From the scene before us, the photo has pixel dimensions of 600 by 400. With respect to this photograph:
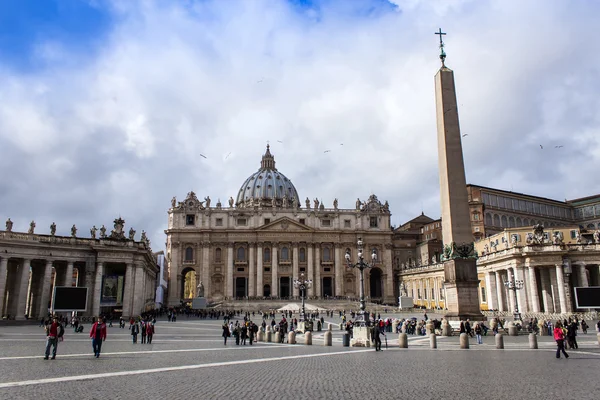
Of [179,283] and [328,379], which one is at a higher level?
[179,283]

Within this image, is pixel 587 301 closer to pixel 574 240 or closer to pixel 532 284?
pixel 532 284

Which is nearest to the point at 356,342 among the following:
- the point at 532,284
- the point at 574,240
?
the point at 532,284

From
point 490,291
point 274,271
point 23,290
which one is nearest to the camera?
point 23,290

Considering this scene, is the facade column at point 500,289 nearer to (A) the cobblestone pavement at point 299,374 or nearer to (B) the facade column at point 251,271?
(A) the cobblestone pavement at point 299,374

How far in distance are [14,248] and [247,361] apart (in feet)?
88.7

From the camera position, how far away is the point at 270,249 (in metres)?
72.6

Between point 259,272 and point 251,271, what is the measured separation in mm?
1263

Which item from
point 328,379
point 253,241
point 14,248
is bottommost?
point 328,379

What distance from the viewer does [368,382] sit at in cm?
873

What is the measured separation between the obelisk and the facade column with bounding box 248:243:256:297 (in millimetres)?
53609

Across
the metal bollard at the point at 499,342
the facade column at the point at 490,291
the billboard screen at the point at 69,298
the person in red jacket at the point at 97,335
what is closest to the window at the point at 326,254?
the facade column at the point at 490,291

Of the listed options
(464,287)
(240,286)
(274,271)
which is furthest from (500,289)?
(240,286)

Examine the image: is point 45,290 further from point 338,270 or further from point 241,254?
point 338,270

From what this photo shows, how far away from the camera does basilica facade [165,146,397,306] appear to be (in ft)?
233
